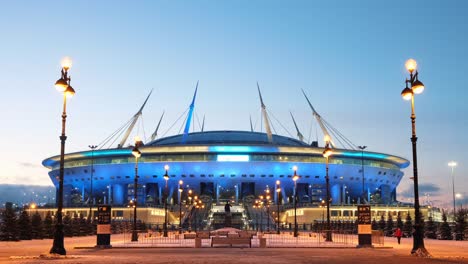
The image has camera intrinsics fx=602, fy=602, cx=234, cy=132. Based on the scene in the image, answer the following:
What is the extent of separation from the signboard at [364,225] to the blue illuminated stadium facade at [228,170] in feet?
298

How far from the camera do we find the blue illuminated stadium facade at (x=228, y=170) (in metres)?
126

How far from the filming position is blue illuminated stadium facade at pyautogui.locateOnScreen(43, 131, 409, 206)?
126m

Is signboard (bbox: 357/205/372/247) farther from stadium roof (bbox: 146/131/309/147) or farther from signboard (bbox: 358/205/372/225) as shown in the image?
stadium roof (bbox: 146/131/309/147)

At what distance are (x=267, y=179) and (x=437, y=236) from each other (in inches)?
3077

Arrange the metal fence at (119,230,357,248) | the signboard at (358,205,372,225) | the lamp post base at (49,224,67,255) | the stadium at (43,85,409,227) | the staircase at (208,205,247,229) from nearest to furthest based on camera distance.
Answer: the lamp post base at (49,224,67,255) → the signboard at (358,205,372,225) → the metal fence at (119,230,357,248) → the staircase at (208,205,247,229) → the stadium at (43,85,409,227)

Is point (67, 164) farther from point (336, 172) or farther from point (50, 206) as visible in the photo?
point (336, 172)

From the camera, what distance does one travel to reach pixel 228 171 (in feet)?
420

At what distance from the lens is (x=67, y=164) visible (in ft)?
450

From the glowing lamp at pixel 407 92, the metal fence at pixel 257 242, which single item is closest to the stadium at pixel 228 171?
the metal fence at pixel 257 242

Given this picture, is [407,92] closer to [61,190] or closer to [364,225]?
[364,225]

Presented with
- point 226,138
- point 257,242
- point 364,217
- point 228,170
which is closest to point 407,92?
point 364,217

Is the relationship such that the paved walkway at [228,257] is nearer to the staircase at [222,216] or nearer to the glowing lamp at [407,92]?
the glowing lamp at [407,92]

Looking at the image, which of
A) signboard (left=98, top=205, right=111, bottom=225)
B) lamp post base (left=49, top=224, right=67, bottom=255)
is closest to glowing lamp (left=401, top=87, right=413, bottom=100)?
lamp post base (left=49, top=224, right=67, bottom=255)

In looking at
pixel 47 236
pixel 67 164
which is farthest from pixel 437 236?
pixel 67 164
